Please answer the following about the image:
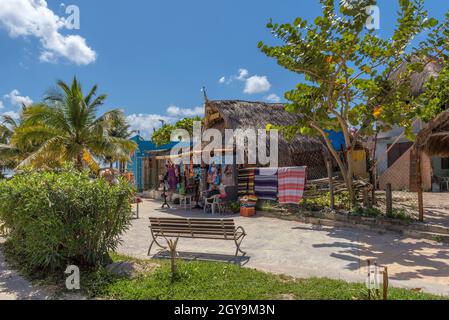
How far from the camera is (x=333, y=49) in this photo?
9742 mm

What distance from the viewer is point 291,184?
1177cm

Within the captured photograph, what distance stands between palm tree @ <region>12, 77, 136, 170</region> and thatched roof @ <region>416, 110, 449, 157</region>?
37.9ft

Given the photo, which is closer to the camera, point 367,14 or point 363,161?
point 367,14

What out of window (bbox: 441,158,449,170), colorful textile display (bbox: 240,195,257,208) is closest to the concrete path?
colorful textile display (bbox: 240,195,257,208)

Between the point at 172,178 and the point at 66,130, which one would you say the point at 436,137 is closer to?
the point at 172,178

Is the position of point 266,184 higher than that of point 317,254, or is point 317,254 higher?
point 266,184

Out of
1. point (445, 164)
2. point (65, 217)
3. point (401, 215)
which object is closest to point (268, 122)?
point (445, 164)

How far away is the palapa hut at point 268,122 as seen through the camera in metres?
16.3

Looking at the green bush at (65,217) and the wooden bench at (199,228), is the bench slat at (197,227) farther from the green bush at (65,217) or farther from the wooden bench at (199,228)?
the green bush at (65,217)

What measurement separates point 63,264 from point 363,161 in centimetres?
1733

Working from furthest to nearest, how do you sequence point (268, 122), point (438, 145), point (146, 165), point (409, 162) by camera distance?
1. point (146, 165)
2. point (268, 122)
3. point (409, 162)
4. point (438, 145)

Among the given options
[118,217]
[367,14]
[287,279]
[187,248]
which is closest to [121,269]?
[118,217]

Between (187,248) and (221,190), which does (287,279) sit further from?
(221,190)

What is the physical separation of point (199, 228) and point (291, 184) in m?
5.65
